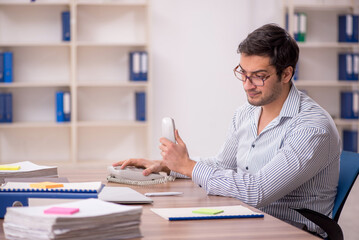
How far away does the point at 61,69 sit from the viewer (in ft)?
17.9

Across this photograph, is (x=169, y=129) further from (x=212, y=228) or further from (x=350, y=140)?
(x=350, y=140)

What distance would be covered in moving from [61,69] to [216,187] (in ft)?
12.2

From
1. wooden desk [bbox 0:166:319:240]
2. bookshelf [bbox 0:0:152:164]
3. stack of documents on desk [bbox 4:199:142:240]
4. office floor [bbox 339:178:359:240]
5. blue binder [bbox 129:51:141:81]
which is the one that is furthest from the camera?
bookshelf [bbox 0:0:152:164]

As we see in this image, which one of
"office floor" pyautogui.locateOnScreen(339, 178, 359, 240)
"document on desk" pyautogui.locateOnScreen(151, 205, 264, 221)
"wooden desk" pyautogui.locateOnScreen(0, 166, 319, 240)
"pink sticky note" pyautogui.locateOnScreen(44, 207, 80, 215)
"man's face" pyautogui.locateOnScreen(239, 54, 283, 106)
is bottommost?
"office floor" pyautogui.locateOnScreen(339, 178, 359, 240)

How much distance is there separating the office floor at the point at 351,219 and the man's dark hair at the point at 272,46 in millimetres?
2000

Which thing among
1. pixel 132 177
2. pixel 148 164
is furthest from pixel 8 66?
pixel 132 177

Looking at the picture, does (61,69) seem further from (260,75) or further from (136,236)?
(136,236)

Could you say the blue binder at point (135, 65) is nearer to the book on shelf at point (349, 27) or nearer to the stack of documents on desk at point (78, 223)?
the book on shelf at point (349, 27)

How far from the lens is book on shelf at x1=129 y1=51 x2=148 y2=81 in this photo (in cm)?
525

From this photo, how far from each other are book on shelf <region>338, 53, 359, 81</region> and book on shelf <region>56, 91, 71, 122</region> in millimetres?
2792

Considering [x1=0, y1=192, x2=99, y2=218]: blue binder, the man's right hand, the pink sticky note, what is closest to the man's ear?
the man's right hand

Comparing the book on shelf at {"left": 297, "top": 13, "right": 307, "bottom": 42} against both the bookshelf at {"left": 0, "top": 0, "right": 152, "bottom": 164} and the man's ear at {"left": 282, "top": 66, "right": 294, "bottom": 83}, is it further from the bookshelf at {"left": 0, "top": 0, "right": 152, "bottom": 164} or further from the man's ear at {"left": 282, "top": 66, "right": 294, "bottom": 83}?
the man's ear at {"left": 282, "top": 66, "right": 294, "bottom": 83}

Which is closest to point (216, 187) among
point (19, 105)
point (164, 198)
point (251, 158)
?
point (164, 198)

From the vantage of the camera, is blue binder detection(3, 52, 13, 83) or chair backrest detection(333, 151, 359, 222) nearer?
chair backrest detection(333, 151, 359, 222)
